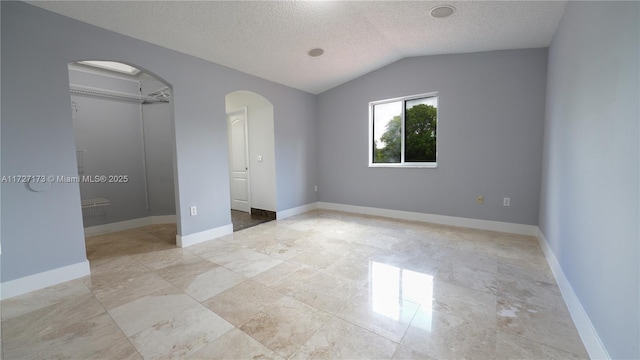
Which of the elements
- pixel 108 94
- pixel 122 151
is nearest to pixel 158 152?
pixel 122 151

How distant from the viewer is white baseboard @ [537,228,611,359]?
1.32 m

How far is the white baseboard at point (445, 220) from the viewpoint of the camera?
11.6ft

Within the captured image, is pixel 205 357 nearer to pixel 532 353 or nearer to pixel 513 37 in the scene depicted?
pixel 532 353

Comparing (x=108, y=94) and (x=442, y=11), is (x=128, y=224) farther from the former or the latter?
(x=442, y=11)

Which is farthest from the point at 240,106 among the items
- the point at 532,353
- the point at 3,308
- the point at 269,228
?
the point at 532,353

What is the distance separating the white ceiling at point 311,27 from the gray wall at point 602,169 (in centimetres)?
69

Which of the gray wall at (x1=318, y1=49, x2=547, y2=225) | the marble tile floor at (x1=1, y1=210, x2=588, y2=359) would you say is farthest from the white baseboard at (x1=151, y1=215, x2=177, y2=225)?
the gray wall at (x1=318, y1=49, x2=547, y2=225)

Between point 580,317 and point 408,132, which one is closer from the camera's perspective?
point 580,317

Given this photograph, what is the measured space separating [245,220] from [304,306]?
9.96 ft

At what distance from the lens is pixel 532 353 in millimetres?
1404

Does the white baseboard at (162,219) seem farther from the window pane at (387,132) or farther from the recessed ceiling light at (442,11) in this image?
the recessed ceiling light at (442,11)

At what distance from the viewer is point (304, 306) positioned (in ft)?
6.21

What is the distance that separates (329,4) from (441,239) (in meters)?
3.19

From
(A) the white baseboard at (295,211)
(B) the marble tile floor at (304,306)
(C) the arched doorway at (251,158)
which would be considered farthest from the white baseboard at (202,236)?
(A) the white baseboard at (295,211)
